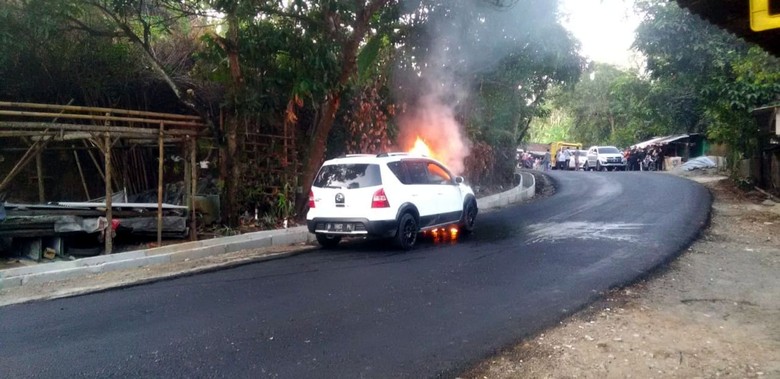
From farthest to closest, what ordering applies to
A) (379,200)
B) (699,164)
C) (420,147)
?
(699,164) → (420,147) → (379,200)

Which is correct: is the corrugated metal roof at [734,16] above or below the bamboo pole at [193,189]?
above

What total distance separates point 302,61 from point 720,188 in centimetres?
1591

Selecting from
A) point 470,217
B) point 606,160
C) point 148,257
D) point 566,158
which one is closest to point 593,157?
point 606,160

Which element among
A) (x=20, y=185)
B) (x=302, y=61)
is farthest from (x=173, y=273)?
(x=20, y=185)

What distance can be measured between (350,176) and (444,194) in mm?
2143

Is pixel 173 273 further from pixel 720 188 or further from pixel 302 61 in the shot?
pixel 720 188

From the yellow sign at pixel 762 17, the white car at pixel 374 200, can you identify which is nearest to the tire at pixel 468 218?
the white car at pixel 374 200

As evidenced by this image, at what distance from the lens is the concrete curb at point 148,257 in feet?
28.2

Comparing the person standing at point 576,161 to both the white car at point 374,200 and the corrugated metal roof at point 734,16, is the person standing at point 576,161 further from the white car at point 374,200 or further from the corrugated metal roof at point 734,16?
the corrugated metal roof at point 734,16

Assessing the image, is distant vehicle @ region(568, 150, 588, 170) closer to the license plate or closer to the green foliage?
the green foliage

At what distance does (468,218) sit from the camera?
41.3 feet

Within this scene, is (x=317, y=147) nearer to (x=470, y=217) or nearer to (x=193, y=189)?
(x=193, y=189)

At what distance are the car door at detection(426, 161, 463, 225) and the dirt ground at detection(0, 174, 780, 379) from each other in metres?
3.35

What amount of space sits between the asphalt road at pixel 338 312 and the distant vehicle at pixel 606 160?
28.6 meters
